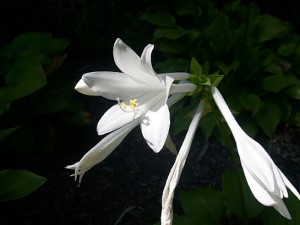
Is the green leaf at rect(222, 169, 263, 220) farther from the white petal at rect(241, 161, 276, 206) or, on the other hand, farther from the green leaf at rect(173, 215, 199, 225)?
the white petal at rect(241, 161, 276, 206)

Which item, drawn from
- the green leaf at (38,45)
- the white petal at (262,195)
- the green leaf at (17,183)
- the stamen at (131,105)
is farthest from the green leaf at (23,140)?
the white petal at (262,195)

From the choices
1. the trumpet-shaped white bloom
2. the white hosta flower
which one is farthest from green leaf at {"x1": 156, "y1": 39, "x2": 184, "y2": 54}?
the white hosta flower

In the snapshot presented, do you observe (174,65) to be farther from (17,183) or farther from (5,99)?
(17,183)

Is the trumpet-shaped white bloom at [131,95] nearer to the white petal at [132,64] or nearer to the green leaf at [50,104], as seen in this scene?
the white petal at [132,64]

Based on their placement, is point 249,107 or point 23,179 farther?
point 249,107

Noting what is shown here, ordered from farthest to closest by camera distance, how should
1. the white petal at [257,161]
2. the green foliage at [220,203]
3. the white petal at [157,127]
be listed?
the green foliage at [220,203] < the white petal at [157,127] < the white petal at [257,161]

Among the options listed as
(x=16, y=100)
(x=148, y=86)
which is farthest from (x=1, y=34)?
(x=148, y=86)

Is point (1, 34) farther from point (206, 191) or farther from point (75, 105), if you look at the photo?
point (206, 191)

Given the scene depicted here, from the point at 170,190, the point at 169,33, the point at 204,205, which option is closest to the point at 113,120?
the point at 170,190
